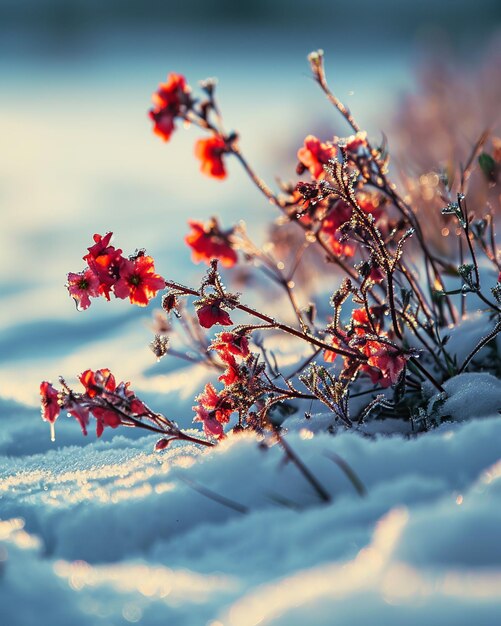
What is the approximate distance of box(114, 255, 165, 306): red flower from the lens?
1.89 meters

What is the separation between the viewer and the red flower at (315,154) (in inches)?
82.6

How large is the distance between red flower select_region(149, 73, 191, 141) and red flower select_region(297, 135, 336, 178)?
0.39m

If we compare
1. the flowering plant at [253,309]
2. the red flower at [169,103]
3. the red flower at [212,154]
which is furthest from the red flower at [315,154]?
the red flower at [169,103]

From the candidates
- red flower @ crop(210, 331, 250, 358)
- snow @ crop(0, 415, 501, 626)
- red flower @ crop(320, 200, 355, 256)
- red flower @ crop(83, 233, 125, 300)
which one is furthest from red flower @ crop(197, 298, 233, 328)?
red flower @ crop(320, 200, 355, 256)

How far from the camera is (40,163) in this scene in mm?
10625

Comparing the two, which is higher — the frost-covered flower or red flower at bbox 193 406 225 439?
the frost-covered flower

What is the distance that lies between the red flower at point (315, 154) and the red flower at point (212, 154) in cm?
27

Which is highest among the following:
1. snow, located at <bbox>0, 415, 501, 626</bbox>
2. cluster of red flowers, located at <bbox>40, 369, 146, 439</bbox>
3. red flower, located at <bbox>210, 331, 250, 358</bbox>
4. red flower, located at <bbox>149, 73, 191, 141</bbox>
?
red flower, located at <bbox>149, 73, 191, 141</bbox>

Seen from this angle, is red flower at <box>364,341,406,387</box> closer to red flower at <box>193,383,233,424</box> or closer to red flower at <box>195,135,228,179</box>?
red flower at <box>193,383,233,424</box>

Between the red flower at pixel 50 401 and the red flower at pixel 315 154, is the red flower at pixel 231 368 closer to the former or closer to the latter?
the red flower at pixel 50 401

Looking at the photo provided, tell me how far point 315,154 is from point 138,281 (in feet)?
2.01

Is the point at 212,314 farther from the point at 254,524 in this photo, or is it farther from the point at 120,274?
the point at 254,524

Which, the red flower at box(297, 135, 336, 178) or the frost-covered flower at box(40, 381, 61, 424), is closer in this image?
the frost-covered flower at box(40, 381, 61, 424)

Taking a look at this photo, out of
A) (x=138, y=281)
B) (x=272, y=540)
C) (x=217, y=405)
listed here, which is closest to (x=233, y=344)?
(x=217, y=405)
